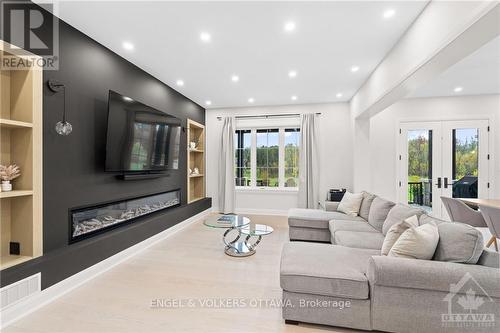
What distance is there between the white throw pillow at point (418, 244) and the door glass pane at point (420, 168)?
3.88 meters

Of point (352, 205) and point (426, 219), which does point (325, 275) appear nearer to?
point (426, 219)

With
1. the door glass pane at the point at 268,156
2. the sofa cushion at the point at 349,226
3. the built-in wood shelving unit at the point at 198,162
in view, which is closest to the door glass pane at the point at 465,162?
the sofa cushion at the point at 349,226

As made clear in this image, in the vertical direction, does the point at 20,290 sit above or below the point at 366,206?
below

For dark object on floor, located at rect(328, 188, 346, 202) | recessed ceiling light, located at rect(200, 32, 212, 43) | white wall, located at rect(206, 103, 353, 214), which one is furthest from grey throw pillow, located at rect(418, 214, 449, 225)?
white wall, located at rect(206, 103, 353, 214)

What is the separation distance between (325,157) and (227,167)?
2.47 metres

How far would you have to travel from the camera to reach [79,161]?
8.50 ft

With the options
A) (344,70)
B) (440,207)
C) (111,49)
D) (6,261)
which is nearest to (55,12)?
(111,49)

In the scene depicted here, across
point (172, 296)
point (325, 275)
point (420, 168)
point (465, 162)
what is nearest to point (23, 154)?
point (172, 296)

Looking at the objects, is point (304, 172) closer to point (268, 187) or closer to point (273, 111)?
point (268, 187)

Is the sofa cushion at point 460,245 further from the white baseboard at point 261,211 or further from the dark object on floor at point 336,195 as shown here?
the white baseboard at point 261,211

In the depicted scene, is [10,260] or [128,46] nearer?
[10,260]

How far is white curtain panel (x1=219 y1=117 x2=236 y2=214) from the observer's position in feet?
19.0

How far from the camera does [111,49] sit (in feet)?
9.93

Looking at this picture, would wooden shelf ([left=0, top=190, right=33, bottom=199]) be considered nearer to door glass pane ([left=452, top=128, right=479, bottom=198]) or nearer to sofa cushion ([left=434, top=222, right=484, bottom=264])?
sofa cushion ([left=434, top=222, right=484, bottom=264])
